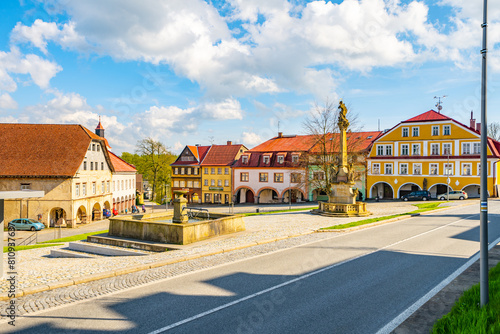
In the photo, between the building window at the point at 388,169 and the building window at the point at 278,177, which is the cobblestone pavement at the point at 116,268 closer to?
the building window at the point at 388,169

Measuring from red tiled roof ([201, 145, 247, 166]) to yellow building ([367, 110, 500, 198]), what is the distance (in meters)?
23.0

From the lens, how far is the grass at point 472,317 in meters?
5.37

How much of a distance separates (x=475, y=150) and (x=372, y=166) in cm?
1289

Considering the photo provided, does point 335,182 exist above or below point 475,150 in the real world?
below

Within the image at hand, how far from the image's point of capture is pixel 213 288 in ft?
28.8

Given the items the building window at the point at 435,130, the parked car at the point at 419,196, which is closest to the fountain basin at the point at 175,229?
the parked car at the point at 419,196

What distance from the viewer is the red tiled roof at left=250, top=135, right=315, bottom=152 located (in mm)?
58031

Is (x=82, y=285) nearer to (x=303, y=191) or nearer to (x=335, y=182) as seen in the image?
(x=335, y=182)

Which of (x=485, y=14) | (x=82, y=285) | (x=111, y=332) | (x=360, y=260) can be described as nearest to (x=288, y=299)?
(x=111, y=332)

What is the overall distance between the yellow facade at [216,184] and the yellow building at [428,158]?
23158 mm

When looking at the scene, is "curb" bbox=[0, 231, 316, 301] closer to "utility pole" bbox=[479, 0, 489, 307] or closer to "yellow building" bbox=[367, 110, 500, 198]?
Result: "utility pole" bbox=[479, 0, 489, 307]

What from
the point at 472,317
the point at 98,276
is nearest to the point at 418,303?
the point at 472,317

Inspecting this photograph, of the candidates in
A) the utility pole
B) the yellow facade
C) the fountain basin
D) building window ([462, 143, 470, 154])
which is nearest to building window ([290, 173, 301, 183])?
the yellow facade

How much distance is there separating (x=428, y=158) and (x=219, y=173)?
108 ft
